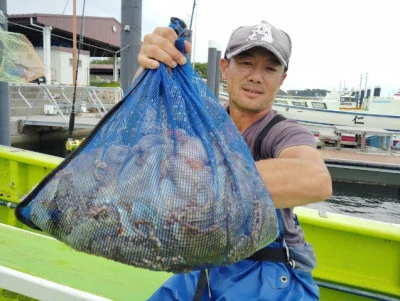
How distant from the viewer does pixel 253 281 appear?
1344mm

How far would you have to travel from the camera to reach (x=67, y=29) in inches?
822

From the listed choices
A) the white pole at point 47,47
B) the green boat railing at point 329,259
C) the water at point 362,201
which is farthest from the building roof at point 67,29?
the green boat railing at point 329,259

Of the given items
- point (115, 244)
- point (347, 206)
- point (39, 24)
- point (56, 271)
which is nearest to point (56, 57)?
point (39, 24)

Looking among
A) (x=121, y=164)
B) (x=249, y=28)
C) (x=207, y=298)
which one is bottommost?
(x=207, y=298)

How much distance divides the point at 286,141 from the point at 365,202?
421 inches

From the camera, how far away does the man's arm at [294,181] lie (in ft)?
3.84

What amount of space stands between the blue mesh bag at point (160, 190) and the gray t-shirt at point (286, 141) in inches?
11.2

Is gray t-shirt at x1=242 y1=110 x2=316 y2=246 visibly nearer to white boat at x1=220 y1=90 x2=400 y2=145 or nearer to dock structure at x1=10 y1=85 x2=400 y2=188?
dock structure at x1=10 y1=85 x2=400 y2=188

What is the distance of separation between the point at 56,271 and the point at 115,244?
1.56 meters

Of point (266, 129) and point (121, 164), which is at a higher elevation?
point (266, 129)

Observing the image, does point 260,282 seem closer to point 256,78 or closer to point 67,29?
point 256,78

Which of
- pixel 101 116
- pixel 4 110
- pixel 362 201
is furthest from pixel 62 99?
pixel 362 201

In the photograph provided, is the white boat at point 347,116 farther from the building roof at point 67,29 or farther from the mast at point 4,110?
the mast at point 4,110

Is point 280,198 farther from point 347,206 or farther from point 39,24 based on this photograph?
point 39,24
